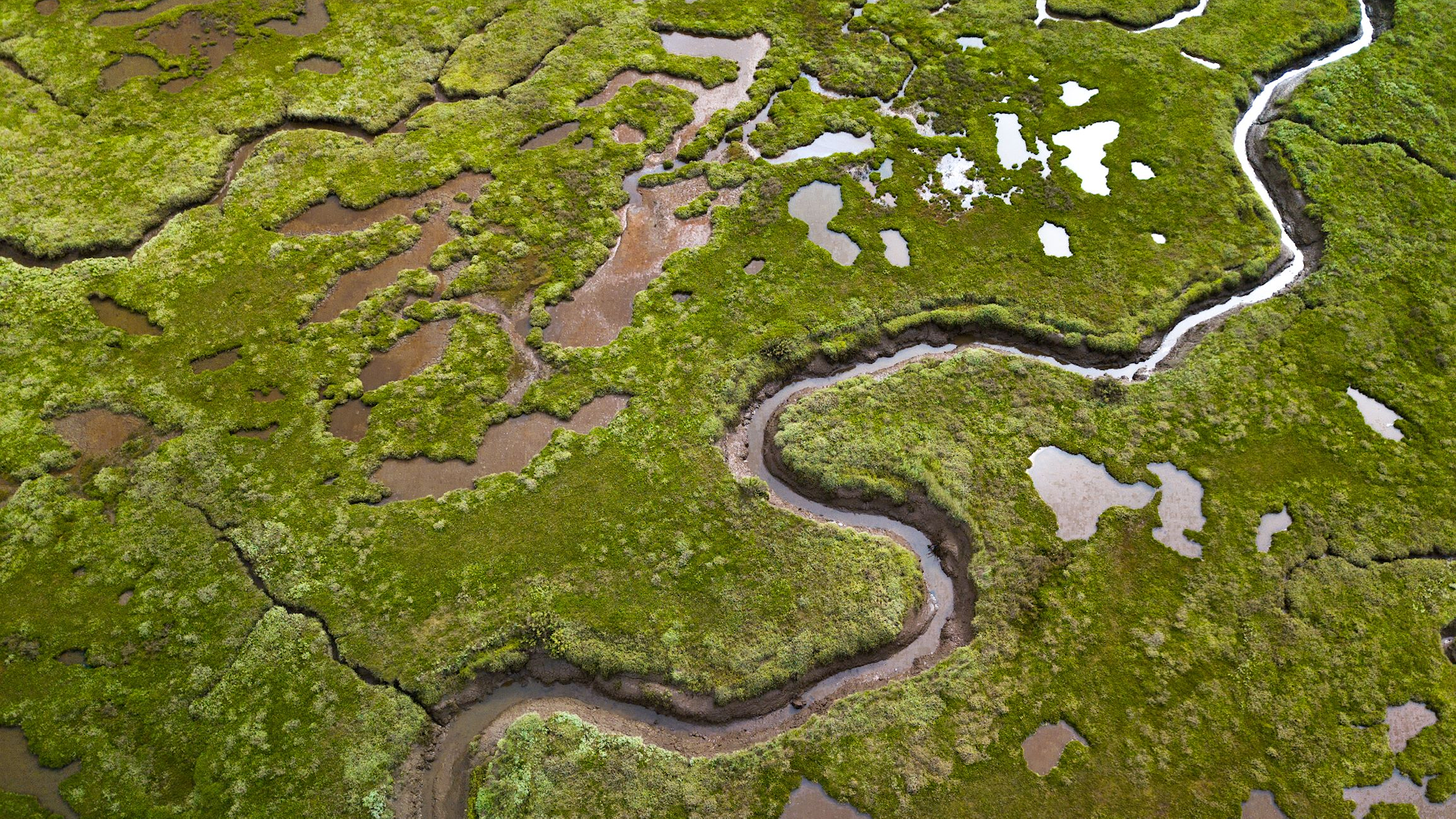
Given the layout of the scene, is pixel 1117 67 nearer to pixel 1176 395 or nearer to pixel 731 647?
pixel 1176 395

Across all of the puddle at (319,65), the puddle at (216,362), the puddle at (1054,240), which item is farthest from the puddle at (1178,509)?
the puddle at (319,65)

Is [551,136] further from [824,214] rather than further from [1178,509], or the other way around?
[1178,509]

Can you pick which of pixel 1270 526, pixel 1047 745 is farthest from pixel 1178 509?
pixel 1047 745

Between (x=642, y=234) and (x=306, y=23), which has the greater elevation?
(x=306, y=23)

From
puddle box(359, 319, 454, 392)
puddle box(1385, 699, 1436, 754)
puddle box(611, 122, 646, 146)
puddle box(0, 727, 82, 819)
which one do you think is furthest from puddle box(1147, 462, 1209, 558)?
puddle box(0, 727, 82, 819)

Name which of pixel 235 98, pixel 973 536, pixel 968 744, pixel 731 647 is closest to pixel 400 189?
pixel 235 98

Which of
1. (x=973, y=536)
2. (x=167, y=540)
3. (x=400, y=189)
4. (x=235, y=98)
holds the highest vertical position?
(x=235, y=98)
